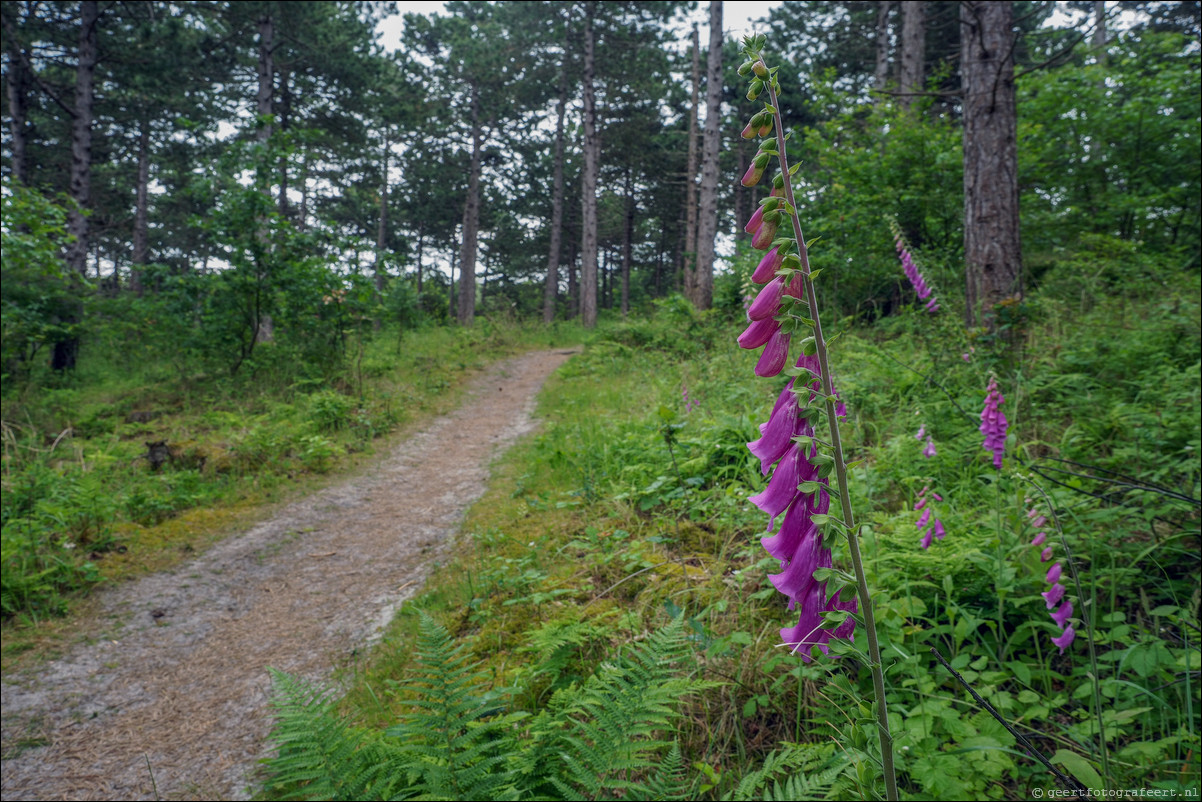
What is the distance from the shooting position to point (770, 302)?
1047 millimetres

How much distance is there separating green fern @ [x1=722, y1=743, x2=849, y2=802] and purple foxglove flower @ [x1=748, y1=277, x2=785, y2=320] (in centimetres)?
119

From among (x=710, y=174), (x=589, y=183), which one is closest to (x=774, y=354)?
(x=710, y=174)

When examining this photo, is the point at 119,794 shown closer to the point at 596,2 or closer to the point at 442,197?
the point at 596,2

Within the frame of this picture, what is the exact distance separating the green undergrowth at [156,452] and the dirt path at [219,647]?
0.45m

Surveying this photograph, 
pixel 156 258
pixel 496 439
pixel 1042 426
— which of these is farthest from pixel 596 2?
pixel 156 258

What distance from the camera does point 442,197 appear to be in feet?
96.9

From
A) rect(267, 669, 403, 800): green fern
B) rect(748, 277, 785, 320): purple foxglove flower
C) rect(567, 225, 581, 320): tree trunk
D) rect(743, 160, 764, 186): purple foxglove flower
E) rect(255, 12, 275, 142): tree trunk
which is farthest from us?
rect(567, 225, 581, 320): tree trunk

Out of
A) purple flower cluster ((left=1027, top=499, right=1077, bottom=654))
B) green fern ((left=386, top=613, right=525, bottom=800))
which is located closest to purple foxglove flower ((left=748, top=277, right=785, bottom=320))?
purple flower cluster ((left=1027, top=499, right=1077, bottom=654))

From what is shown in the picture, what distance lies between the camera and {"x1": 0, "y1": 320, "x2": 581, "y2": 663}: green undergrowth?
14.6 ft

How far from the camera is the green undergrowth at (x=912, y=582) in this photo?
5.72 feet

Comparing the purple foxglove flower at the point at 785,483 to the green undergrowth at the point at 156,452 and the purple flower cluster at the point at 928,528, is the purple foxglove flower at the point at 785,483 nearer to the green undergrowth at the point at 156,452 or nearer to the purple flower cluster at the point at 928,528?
the purple flower cluster at the point at 928,528

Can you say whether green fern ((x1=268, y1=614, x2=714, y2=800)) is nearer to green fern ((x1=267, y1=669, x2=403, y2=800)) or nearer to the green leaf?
green fern ((x1=267, y1=669, x2=403, y2=800))

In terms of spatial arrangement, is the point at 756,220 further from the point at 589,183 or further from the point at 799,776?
the point at 589,183

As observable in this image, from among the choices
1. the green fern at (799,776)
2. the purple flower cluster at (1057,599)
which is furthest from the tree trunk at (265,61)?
the purple flower cluster at (1057,599)
